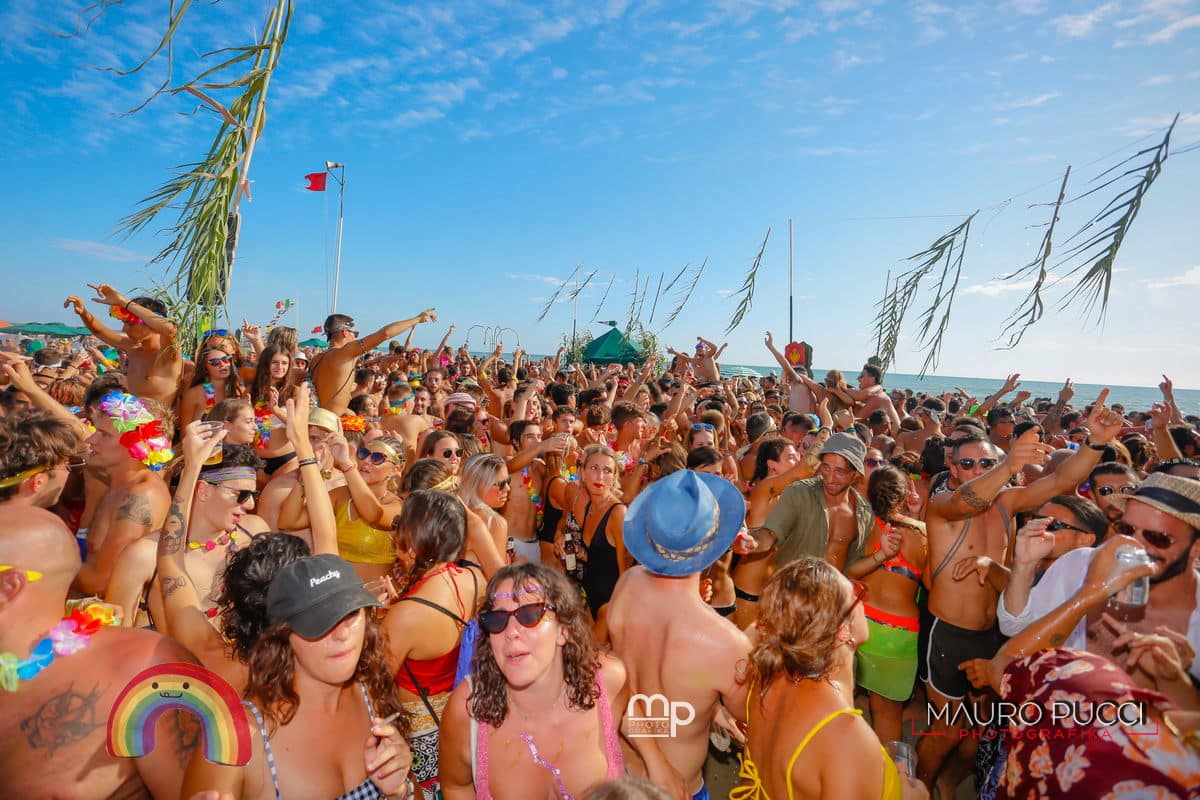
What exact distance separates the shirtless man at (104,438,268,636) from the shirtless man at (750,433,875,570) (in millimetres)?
3185

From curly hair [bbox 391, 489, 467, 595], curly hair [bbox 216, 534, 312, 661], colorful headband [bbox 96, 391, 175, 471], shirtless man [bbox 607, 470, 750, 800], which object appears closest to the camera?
curly hair [bbox 216, 534, 312, 661]

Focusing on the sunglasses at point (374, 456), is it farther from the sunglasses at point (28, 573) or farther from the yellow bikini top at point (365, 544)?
the sunglasses at point (28, 573)

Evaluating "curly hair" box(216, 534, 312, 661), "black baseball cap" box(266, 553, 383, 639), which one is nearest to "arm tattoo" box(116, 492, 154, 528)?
"curly hair" box(216, 534, 312, 661)

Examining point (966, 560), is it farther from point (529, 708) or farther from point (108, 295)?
point (108, 295)

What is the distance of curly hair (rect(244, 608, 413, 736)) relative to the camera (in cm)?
189

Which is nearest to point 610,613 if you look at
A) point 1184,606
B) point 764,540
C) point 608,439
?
point 764,540

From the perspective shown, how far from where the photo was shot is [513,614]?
2.04 meters

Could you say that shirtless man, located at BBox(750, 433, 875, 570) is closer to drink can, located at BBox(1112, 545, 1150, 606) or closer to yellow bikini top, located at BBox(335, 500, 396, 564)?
drink can, located at BBox(1112, 545, 1150, 606)

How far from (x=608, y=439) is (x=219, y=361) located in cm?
397

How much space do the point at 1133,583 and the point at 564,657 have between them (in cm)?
216

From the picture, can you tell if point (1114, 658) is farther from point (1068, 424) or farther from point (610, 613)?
point (1068, 424)

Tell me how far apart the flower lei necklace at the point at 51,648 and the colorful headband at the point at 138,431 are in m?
1.56

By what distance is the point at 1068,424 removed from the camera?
27.9 feet

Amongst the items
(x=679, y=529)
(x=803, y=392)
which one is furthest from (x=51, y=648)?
(x=803, y=392)
